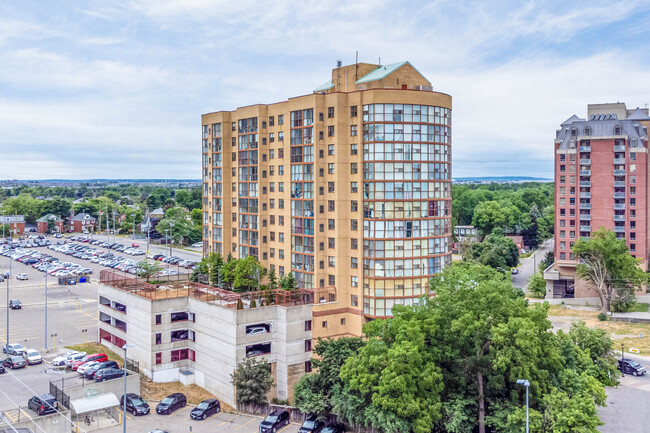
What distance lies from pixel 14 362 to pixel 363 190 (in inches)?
1596

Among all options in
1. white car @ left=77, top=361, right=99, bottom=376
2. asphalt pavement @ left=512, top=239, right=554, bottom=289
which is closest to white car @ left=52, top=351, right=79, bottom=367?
white car @ left=77, top=361, right=99, bottom=376

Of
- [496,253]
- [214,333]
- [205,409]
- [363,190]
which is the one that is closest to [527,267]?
[496,253]

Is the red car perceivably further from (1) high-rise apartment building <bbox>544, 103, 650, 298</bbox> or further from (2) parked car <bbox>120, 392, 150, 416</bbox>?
(1) high-rise apartment building <bbox>544, 103, 650, 298</bbox>

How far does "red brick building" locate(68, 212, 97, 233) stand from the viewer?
192 metres

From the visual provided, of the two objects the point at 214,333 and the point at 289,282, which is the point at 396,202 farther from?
the point at 214,333

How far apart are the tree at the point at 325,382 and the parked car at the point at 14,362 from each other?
99.5ft

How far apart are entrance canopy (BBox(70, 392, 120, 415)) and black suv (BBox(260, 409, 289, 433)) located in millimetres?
13229

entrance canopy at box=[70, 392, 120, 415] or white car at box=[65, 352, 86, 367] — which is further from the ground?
white car at box=[65, 352, 86, 367]

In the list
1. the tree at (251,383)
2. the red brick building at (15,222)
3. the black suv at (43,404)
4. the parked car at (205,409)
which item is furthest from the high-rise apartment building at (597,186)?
the red brick building at (15,222)

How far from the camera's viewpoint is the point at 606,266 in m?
88.8

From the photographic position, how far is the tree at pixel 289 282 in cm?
6303

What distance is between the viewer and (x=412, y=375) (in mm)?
42812

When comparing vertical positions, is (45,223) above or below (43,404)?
above

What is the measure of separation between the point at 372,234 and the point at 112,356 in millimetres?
32402
